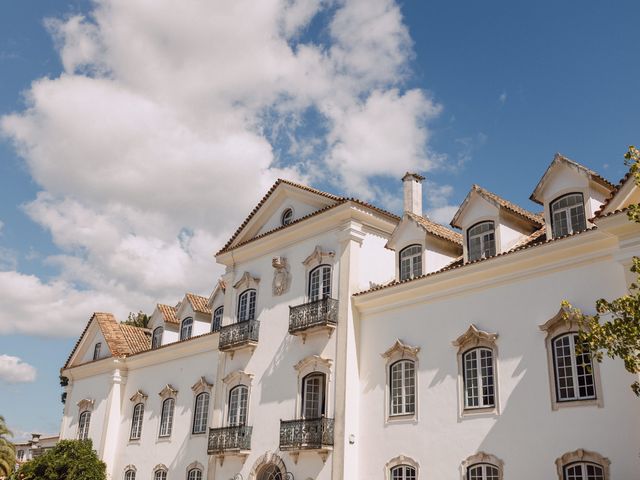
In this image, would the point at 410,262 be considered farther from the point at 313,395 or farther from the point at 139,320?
the point at 139,320

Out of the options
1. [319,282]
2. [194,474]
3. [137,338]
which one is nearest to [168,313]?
[137,338]

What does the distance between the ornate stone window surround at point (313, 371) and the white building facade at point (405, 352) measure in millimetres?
59

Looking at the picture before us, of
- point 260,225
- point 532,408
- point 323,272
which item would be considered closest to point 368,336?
point 323,272

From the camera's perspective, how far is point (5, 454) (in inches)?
1772

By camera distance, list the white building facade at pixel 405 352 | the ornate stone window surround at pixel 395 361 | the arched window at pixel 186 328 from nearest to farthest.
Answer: the white building facade at pixel 405 352
the ornate stone window surround at pixel 395 361
the arched window at pixel 186 328

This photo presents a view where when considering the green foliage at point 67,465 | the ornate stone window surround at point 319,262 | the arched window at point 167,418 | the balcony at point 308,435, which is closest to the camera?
the balcony at point 308,435

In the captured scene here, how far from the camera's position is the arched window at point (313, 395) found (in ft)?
71.0

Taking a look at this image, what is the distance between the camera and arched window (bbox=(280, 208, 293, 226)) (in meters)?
25.1

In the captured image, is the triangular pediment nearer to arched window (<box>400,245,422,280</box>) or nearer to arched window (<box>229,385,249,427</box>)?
arched window (<box>400,245,422,280</box>)

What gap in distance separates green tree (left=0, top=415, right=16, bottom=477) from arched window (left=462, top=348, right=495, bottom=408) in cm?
3725

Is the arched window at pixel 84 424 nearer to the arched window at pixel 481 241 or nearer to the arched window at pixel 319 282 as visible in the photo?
the arched window at pixel 319 282

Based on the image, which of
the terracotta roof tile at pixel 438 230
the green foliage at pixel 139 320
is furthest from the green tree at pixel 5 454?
the terracotta roof tile at pixel 438 230

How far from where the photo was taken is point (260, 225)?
86.6 ft

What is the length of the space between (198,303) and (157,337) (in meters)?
3.17
